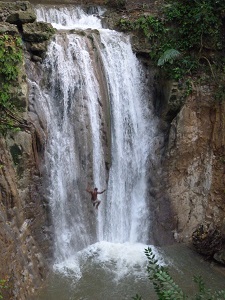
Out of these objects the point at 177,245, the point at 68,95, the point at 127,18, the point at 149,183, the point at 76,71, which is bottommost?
the point at 177,245

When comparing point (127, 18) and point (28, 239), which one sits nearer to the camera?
point (28, 239)

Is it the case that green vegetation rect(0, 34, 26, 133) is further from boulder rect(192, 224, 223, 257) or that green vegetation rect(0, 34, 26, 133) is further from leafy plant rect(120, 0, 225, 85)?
boulder rect(192, 224, 223, 257)

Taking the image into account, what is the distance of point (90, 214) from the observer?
9.66 metres

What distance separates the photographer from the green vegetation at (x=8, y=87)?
790 centimetres

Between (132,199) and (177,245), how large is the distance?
1.80 meters

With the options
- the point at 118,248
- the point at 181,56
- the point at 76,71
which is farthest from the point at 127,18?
the point at 118,248

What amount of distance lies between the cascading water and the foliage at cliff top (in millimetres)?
883

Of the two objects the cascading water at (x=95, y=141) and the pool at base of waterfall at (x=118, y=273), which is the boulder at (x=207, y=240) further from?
the cascading water at (x=95, y=141)

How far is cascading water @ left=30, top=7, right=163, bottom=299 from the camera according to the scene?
29.8 feet

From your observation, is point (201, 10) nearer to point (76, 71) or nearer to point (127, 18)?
point (127, 18)

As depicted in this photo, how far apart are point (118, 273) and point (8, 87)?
4967 millimetres

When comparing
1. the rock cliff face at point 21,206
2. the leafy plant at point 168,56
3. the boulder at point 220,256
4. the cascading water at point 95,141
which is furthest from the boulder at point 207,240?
the leafy plant at point 168,56

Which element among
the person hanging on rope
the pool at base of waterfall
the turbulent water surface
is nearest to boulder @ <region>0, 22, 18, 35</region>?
the turbulent water surface

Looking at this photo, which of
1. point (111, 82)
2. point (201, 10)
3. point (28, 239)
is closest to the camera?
point (28, 239)
